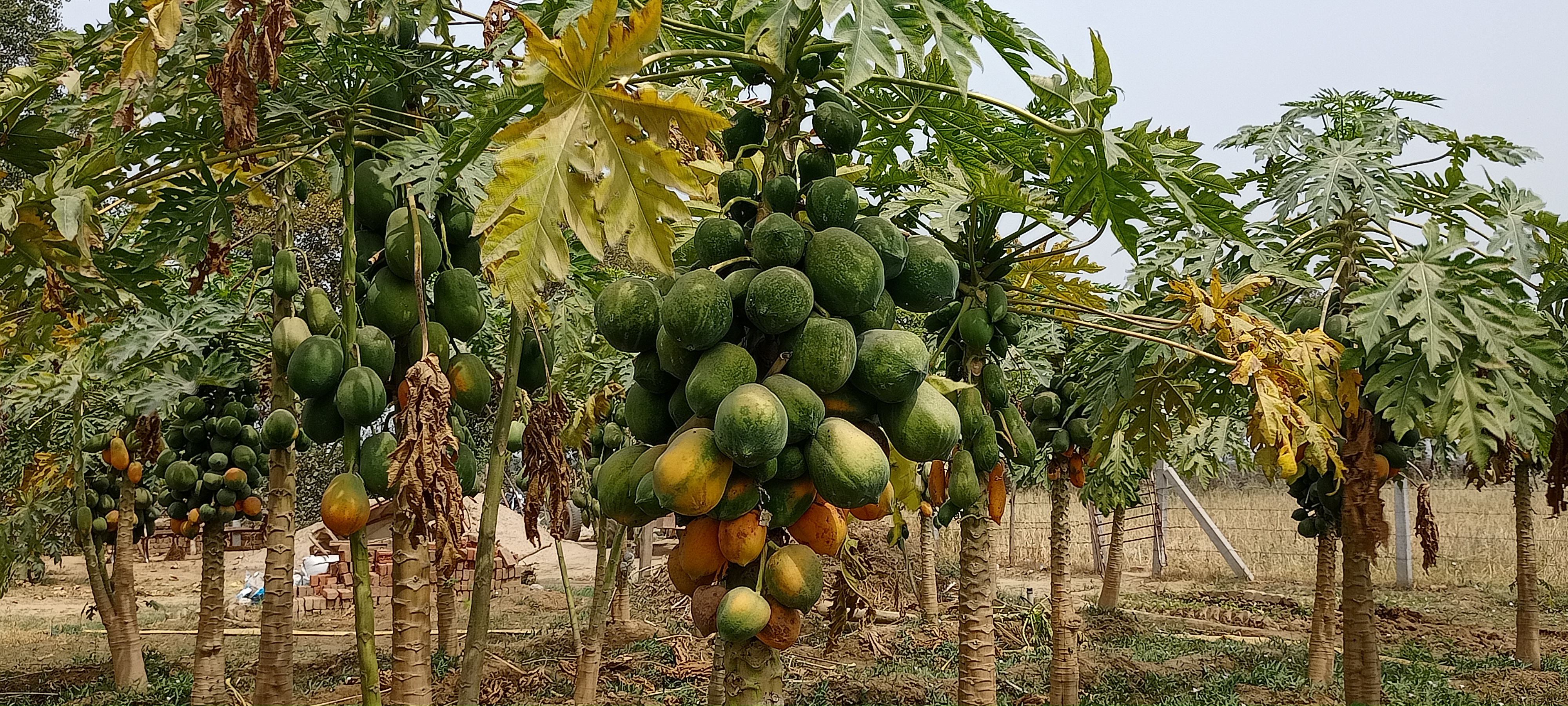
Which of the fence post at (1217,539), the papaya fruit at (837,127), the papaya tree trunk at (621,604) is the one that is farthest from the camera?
the fence post at (1217,539)

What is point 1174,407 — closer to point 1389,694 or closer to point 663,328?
point 663,328

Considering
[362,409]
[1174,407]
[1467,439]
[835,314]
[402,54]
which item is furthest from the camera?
[1174,407]

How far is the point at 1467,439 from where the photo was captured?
3844 millimetres

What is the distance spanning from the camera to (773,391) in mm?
1641

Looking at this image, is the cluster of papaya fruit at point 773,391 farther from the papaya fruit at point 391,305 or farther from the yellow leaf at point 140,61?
the yellow leaf at point 140,61

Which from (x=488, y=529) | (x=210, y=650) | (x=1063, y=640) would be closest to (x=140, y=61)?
(x=488, y=529)

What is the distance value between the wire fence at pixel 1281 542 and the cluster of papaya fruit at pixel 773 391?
13.9 metres

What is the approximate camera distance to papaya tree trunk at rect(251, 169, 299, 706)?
11.5ft

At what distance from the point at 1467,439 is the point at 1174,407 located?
1065 mm

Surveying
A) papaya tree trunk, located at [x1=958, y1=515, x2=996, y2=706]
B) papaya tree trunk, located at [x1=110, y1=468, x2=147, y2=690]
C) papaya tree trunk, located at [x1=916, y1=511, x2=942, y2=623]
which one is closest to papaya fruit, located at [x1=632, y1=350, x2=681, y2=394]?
papaya tree trunk, located at [x1=958, y1=515, x2=996, y2=706]

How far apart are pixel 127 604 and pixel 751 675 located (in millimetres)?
7941

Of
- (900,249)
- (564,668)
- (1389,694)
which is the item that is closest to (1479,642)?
(1389,694)

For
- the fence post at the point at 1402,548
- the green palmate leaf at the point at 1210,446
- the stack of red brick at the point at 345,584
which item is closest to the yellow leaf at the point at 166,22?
the green palmate leaf at the point at 1210,446

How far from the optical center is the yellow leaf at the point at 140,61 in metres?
2.56
